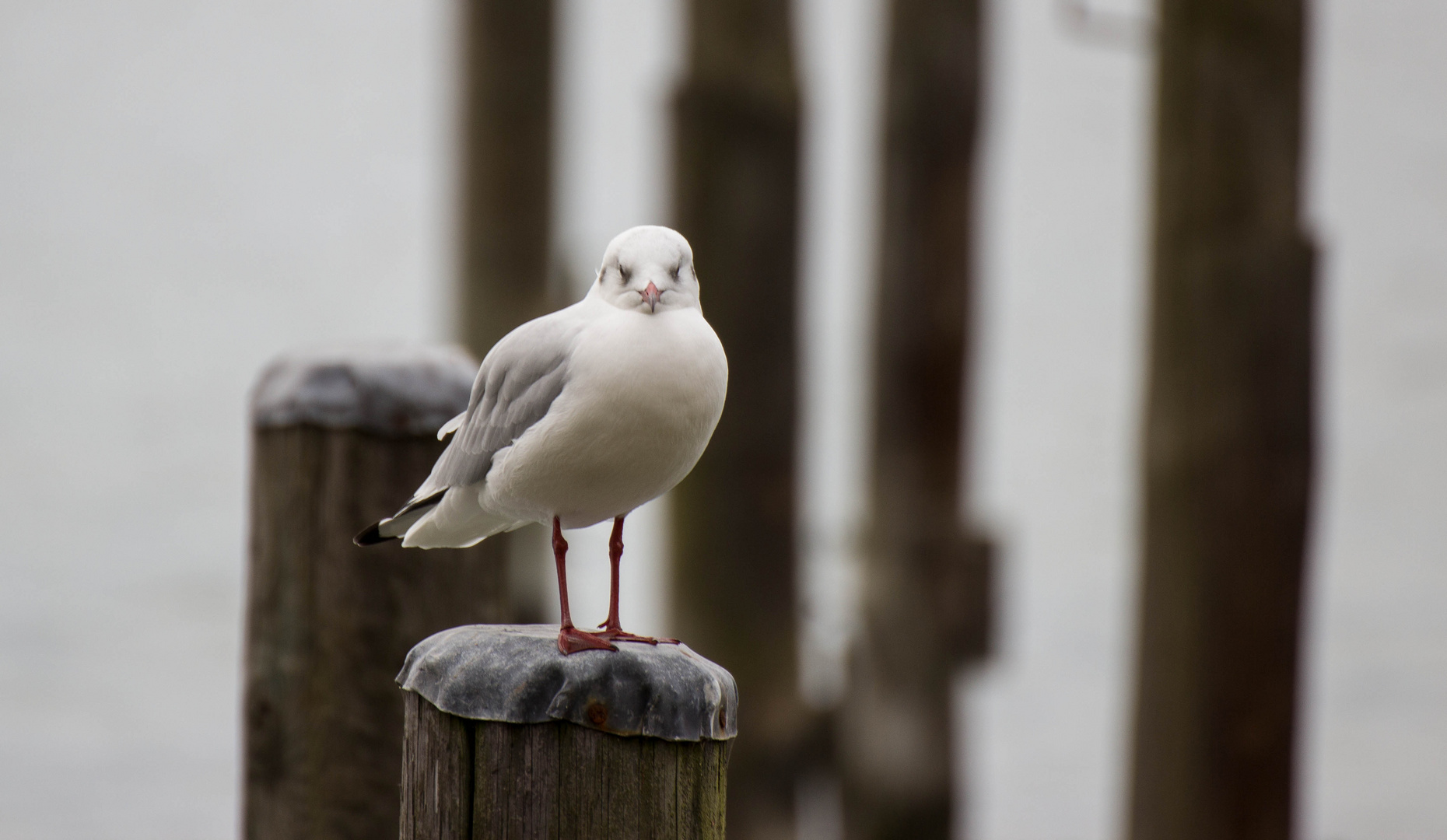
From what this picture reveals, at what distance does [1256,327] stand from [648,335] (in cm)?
224

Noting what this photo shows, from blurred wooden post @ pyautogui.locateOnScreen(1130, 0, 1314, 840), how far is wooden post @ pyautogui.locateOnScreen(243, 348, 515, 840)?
207cm

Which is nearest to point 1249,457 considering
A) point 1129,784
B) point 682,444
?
point 1129,784

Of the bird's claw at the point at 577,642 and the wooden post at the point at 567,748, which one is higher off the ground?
the bird's claw at the point at 577,642

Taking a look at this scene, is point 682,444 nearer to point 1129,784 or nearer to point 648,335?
point 648,335

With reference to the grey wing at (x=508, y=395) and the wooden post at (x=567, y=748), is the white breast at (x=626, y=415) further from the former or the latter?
the wooden post at (x=567, y=748)

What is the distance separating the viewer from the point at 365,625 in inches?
81.9

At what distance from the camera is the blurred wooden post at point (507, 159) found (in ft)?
15.7

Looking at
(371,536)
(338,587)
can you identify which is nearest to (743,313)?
(338,587)

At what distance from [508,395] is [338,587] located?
51 centimetres

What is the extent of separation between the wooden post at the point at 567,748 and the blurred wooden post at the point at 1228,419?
227 centimetres

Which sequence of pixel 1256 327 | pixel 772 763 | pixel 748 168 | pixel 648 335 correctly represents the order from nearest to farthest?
pixel 648 335, pixel 1256 327, pixel 748 168, pixel 772 763

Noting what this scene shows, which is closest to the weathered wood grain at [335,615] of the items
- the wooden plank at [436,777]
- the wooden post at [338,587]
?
the wooden post at [338,587]

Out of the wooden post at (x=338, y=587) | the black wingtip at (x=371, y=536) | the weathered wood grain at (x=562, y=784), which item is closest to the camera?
the weathered wood grain at (x=562, y=784)

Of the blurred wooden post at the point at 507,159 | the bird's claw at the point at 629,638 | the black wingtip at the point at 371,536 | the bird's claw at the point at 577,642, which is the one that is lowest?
the bird's claw at the point at 629,638
